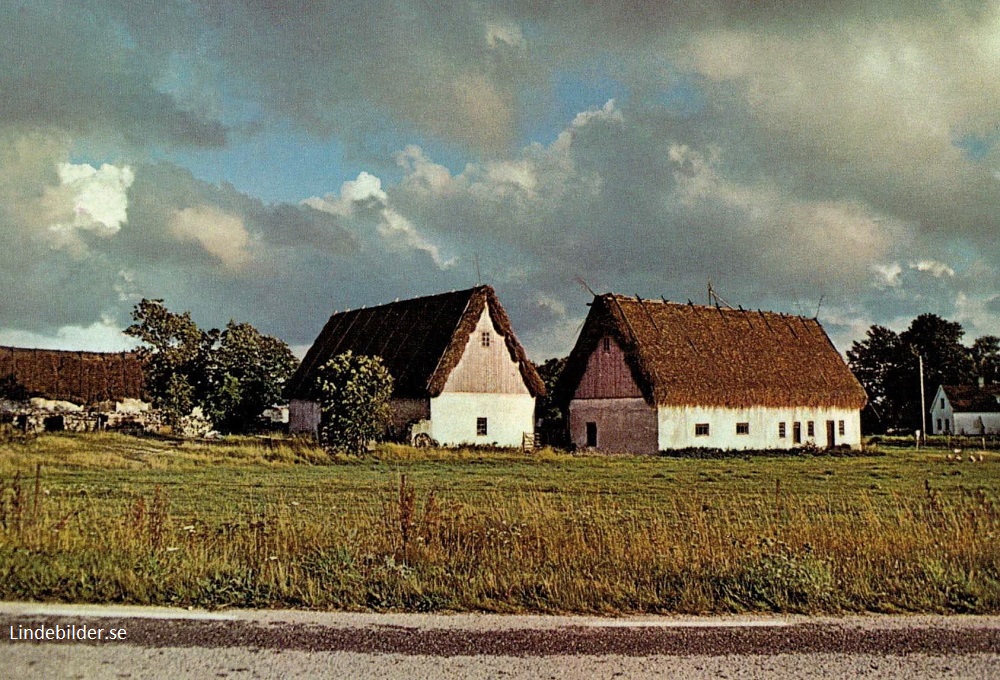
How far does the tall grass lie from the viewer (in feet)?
25.9

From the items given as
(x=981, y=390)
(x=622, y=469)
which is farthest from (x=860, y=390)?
(x=981, y=390)

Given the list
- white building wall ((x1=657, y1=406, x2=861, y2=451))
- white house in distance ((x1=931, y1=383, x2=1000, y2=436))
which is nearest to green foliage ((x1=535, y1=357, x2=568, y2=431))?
white building wall ((x1=657, y1=406, x2=861, y2=451))

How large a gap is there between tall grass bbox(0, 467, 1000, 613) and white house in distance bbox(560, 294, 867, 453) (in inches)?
1148

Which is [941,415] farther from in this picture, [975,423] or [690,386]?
[690,386]

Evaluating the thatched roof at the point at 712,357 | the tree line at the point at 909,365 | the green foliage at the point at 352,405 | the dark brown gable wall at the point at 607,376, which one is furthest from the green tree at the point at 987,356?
the green foliage at the point at 352,405

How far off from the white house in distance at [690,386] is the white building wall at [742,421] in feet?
0.15

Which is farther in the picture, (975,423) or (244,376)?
(975,423)

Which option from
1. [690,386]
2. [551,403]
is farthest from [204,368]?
[690,386]

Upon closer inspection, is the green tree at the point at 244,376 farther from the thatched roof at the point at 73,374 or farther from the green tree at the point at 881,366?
the green tree at the point at 881,366

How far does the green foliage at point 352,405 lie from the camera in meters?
33.4

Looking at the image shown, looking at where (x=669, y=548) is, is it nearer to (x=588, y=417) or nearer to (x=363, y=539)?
(x=363, y=539)

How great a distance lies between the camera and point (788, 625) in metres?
7.21

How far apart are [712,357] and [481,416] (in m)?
11.7

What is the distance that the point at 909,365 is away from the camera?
3275 inches
